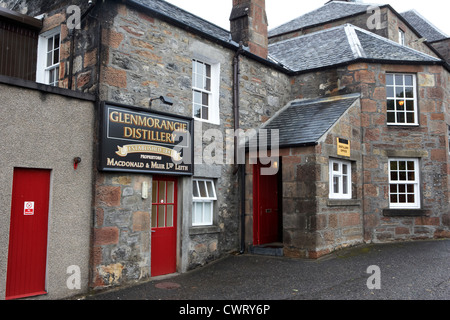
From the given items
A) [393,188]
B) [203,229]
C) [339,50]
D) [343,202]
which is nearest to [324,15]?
[339,50]

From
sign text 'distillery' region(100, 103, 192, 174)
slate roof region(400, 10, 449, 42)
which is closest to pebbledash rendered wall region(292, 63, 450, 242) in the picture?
sign text 'distillery' region(100, 103, 192, 174)

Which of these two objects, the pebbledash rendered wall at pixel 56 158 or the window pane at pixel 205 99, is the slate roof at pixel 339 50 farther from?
the pebbledash rendered wall at pixel 56 158

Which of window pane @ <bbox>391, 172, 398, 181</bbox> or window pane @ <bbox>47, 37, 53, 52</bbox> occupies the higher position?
window pane @ <bbox>47, 37, 53, 52</bbox>

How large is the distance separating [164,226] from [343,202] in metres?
4.52

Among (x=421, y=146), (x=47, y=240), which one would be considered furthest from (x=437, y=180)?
(x=47, y=240)

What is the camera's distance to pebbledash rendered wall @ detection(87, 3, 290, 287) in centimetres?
738

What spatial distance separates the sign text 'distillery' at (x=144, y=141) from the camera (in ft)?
24.1

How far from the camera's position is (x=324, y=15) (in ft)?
63.7

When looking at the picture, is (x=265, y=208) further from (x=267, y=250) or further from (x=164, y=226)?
(x=164, y=226)

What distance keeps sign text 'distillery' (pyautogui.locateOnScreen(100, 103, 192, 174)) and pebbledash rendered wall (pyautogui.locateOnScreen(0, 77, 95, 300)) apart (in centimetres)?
32

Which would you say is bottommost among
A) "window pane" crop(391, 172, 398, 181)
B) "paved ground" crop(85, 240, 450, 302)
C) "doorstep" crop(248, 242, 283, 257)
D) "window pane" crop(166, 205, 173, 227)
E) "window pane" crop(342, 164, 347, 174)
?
"paved ground" crop(85, 240, 450, 302)

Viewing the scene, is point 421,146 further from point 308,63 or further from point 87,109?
point 87,109

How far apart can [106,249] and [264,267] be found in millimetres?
3396

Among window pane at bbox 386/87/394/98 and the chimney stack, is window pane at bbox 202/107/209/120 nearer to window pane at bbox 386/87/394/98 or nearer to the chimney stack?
the chimney stack
